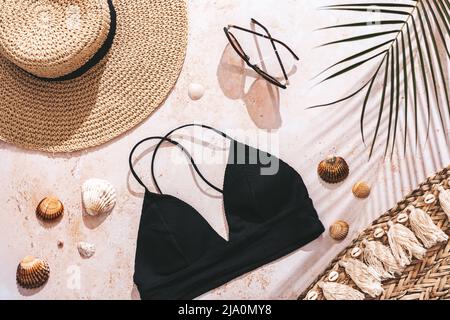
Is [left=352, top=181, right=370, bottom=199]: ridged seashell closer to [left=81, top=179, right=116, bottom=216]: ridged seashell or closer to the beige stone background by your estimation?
the beige stone background

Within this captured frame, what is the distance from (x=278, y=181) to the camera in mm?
1388

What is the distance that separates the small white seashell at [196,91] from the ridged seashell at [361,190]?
0.49m

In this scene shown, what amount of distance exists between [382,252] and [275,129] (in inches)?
17.3

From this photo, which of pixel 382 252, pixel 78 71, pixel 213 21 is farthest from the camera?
pixel 213 21

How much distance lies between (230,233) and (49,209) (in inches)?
19.5

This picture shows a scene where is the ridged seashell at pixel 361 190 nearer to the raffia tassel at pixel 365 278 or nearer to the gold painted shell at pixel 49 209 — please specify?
the raffia tassel at pixel 365 278

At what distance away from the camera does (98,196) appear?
55.7 inches

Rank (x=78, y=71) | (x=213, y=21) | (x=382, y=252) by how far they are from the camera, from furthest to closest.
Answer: (x=213, y=21) → (x=78, y=71) → (x=382, y=252)

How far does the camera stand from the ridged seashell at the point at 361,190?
142 cm

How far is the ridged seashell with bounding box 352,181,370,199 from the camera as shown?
56.1 inches

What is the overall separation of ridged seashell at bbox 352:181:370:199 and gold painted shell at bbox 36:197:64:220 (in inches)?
31.7

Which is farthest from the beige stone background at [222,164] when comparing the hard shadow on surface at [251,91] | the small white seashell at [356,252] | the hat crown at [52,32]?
the hat crown at [52,32]

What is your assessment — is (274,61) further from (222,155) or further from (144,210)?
(144,210)
